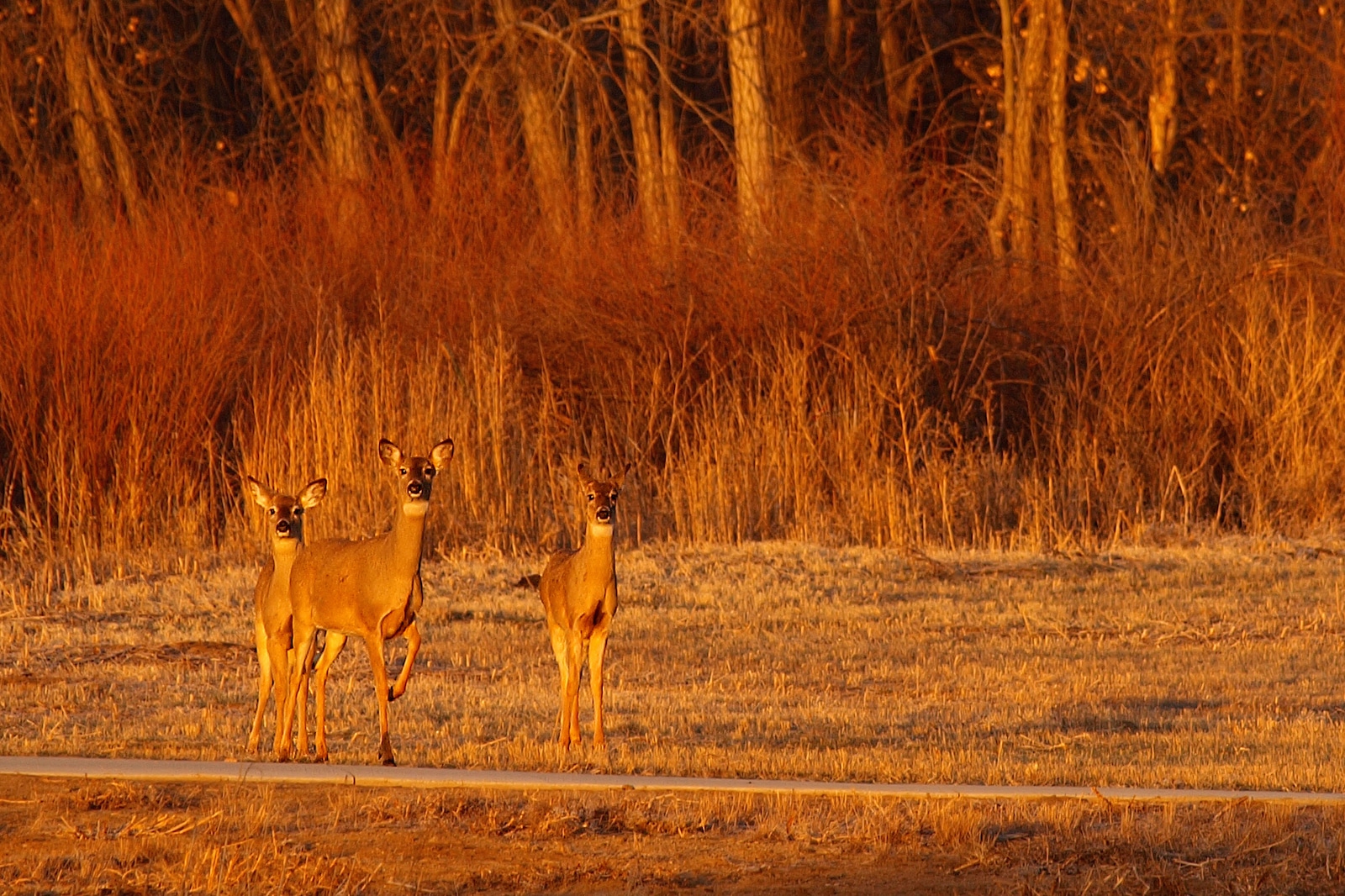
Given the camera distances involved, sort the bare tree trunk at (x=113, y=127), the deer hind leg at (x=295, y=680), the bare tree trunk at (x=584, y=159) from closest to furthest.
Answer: the deer hind leg at (x=295, y=680), the bare tree trunk at (x=584, y=159), the bare tree trunk at (x=113, y=127)

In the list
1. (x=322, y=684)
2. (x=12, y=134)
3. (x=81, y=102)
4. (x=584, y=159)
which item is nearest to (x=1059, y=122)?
(x=584, y=159)

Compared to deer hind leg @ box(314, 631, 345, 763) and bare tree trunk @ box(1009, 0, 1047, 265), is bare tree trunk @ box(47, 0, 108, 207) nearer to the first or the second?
bare tree trunk @ box(1009, 0, 1047, 265)

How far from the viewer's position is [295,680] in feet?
28.7

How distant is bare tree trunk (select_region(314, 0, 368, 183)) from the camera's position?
85.2 feet

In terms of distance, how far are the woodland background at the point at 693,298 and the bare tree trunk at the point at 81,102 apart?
6 cm

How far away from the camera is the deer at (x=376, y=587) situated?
8344 millimetres

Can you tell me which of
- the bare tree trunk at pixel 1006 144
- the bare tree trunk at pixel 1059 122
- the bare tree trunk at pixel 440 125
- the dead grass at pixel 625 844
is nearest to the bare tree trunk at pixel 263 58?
the bare tree trunk at pixel 440 125

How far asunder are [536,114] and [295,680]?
17089 millimetres

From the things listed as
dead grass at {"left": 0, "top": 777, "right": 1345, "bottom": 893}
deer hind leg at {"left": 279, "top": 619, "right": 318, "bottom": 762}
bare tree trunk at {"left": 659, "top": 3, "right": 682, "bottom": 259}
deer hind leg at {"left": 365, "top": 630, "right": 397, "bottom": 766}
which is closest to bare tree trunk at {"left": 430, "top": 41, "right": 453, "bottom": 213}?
bare tree trunk at {"left": 659, "top": 3, "right": 682, "bottom": 259}

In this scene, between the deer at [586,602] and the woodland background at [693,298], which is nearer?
the deer at [586,602]

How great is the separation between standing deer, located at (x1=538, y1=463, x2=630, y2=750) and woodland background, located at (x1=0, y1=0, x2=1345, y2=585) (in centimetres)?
793

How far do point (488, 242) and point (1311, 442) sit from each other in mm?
8696

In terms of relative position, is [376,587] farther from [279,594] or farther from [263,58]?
[263,58]

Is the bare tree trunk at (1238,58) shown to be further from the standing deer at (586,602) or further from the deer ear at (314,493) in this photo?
the deer ear at (314,493)
